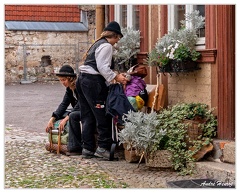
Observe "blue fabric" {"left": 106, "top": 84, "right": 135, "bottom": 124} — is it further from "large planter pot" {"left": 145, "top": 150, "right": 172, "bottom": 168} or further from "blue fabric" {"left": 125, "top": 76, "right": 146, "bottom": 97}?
"large planter pot" {"left": 145, "top": 150, "right": 172, "bottom": 168}

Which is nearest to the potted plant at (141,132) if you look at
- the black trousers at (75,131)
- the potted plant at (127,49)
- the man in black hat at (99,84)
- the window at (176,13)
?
the man in black hat at (99,84)

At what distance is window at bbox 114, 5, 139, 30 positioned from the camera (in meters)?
10.1

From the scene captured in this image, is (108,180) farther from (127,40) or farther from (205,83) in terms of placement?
(127,40)

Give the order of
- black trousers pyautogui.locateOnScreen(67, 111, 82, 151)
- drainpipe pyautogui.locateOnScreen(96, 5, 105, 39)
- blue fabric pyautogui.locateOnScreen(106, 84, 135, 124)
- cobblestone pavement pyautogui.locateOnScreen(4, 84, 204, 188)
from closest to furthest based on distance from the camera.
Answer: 1. cobblestone pavement pyautogui.locateOnScreen(4, 84, 204, 188)
2. blue fabric pyautogui.locateOnScreen(106, 84, 135, 124)
3. black trousers pyautogui.locateOnScreen(67, 111, 82, 151)
4. drainpipe pyautogui.locateOnScreen(96, 5, 105, 39)

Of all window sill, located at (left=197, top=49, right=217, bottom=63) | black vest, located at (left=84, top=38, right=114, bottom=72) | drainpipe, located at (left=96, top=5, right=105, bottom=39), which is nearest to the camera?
window sill, located at (left=197, top=49, right=217, bottom=63)

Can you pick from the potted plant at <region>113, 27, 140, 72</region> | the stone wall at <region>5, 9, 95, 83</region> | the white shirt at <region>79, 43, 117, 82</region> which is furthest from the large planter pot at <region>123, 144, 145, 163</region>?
the stone wall at <region>5, 9, 95, 83</region>

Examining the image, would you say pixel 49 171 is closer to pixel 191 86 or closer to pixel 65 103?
pixel 65 103

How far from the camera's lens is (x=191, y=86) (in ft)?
26.7

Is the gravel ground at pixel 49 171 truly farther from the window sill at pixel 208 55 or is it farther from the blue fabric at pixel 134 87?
the window sill at pixel 208 55

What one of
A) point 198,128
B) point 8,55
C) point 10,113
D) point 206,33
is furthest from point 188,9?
point 8,55

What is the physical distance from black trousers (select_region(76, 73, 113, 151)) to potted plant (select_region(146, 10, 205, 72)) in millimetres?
876

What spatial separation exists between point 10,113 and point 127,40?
6.76 metres

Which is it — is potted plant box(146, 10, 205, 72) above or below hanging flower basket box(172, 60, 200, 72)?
above

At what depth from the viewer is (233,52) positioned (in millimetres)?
7258
